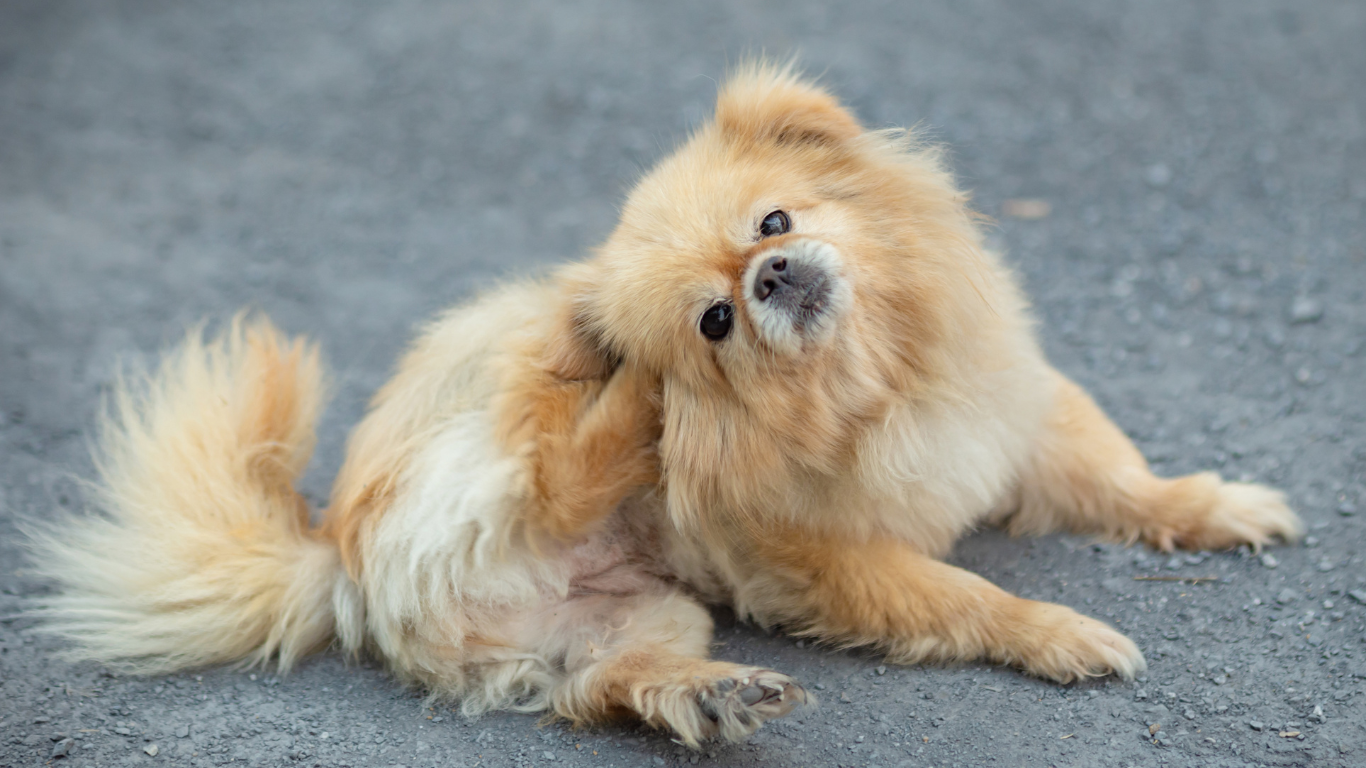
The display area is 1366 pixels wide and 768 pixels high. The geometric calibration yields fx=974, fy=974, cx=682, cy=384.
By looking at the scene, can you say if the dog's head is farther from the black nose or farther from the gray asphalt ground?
the gray asphalt ground

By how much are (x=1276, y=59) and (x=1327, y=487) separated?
173 inches

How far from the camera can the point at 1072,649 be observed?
2.91m

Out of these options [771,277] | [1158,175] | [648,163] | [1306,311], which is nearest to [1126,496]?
[771,277]

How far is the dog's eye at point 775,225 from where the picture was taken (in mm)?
2850

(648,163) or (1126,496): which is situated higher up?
(648,163)

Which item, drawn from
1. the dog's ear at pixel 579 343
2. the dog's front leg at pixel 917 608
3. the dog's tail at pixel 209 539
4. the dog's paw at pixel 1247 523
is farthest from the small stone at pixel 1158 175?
the dog's tail at pixel 209 539

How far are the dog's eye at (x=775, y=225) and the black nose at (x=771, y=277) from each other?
0.68ft

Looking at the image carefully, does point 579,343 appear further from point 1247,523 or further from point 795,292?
point 1247,523

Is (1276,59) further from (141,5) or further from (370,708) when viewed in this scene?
(141,5)

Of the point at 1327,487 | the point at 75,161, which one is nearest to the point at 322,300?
the point at 75,161

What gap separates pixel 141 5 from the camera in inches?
327

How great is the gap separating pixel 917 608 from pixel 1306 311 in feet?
10.1

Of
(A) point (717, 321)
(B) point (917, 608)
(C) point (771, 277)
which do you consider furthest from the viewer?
(B) point (917, 608)

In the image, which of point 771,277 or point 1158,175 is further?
point 1158,175
